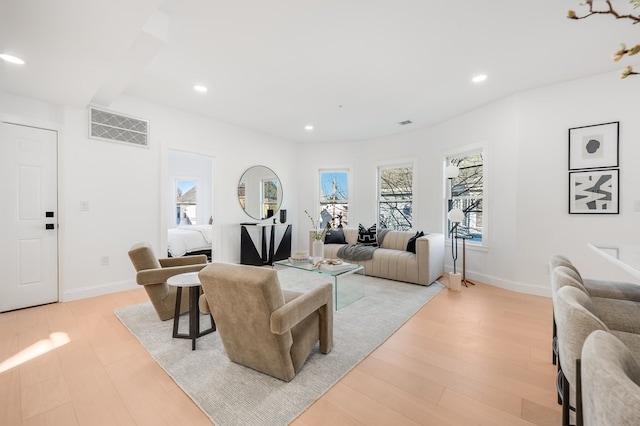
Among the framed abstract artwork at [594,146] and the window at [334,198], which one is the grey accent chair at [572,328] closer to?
the framed abstract artwork at [594,146]

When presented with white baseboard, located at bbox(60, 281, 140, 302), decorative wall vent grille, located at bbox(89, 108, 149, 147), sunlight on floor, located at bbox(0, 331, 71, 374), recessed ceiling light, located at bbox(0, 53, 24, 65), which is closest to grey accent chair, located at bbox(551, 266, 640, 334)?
sunlight on floor, located at bbox(0, 331, 71, 374)

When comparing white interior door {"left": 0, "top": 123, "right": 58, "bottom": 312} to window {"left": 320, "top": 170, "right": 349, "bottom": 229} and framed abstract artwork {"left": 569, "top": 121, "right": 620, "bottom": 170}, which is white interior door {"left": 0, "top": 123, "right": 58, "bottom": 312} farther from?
framed abstract artwork {"left": 569, "top": 121, "right": 620, "bottom": 170}

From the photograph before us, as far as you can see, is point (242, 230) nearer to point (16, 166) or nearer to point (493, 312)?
point (16, 166)

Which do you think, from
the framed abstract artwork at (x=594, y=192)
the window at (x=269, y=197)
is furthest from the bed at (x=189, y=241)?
the framed abstract artwork at (x=594, y=192)

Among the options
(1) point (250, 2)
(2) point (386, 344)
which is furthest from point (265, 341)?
(1) point (250, 2)

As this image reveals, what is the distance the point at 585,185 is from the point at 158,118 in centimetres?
590

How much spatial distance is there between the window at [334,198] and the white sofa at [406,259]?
1.41 metres

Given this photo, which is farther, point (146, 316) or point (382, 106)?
point (382, 106)

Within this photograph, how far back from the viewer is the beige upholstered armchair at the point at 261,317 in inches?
62.7

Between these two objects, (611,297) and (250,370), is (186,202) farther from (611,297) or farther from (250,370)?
(611,297)

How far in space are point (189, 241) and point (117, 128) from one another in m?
2.25

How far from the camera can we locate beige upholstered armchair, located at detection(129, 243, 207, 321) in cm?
255

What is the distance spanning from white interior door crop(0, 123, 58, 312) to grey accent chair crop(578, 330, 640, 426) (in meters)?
4.83

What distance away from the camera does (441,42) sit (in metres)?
2.53
